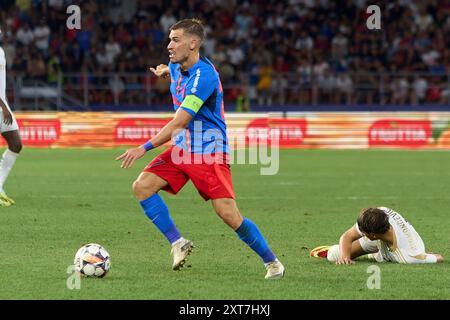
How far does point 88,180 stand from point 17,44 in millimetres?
15192

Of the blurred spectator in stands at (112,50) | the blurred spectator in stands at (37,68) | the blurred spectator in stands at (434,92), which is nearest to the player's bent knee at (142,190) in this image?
the blurred spectator in stands at (37,68)

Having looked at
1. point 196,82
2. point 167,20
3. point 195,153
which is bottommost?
point 195,153

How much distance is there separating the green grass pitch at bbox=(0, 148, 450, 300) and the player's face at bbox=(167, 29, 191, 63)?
177 cm

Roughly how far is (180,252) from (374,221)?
5.51 feet

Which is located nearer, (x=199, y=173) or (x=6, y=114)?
(x=199, y=173)

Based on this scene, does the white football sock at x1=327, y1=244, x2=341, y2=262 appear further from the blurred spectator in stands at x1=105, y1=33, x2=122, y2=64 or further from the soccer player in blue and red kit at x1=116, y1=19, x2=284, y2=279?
the blurred spectator in stands at x1=105, y1=33, x2=122, y2=64

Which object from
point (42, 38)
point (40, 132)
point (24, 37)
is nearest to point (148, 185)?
point (40, 132)

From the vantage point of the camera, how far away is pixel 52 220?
41.1 ft

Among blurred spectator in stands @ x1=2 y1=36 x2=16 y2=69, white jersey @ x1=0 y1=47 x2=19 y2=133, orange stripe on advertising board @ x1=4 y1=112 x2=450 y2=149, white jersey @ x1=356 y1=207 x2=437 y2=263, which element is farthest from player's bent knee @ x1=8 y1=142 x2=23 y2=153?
blurred spectator in stands @ x1=2 y1=36 x2=16 y2=69

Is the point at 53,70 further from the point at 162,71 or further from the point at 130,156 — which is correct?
the point at 130,156

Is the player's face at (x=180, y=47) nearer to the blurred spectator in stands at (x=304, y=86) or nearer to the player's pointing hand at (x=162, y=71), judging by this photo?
the player's pointing hand at (x=162, y=71)

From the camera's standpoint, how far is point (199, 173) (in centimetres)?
838

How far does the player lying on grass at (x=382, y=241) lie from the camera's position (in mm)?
8930

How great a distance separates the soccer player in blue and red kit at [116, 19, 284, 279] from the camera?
8234 mm
